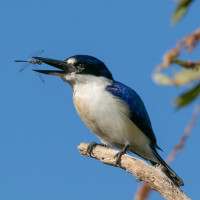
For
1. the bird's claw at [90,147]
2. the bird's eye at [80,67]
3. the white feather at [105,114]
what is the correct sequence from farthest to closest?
the bird's eye at [80,67] < the white feather at [105,114] < the bird's claw at [90,147]

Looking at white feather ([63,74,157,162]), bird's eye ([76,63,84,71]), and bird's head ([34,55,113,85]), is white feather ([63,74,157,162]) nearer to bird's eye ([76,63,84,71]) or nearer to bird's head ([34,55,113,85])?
bird's head ([34,55,113,85])

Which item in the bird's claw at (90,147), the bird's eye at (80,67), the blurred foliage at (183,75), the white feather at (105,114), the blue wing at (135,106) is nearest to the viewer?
the blurred foliage at (183,75)

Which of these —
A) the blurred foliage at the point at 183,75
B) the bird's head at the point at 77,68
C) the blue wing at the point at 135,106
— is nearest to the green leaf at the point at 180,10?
the blurred foliage at the point at 183,75

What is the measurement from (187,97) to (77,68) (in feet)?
21.4

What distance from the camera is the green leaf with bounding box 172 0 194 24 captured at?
3.43 ft

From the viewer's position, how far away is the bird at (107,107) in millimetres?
7172

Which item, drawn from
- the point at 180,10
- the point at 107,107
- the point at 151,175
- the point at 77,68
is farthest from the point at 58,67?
the point at 180,10

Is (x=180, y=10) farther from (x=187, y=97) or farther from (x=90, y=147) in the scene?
(x=90, y=147)

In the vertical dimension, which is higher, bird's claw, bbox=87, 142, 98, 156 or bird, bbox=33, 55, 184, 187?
bird, bbox=33, 55, 184, 187

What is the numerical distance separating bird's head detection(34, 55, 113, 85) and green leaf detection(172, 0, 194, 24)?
21.0 feet

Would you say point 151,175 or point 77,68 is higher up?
point 77,68

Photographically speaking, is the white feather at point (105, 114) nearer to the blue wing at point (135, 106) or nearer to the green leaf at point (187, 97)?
the blue wing at point (135, 106)

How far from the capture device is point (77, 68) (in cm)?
753

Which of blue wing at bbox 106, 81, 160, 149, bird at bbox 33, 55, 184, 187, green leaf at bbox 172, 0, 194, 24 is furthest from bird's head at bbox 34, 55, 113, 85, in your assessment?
green leaf at bbox 172, 0, 194, 24
